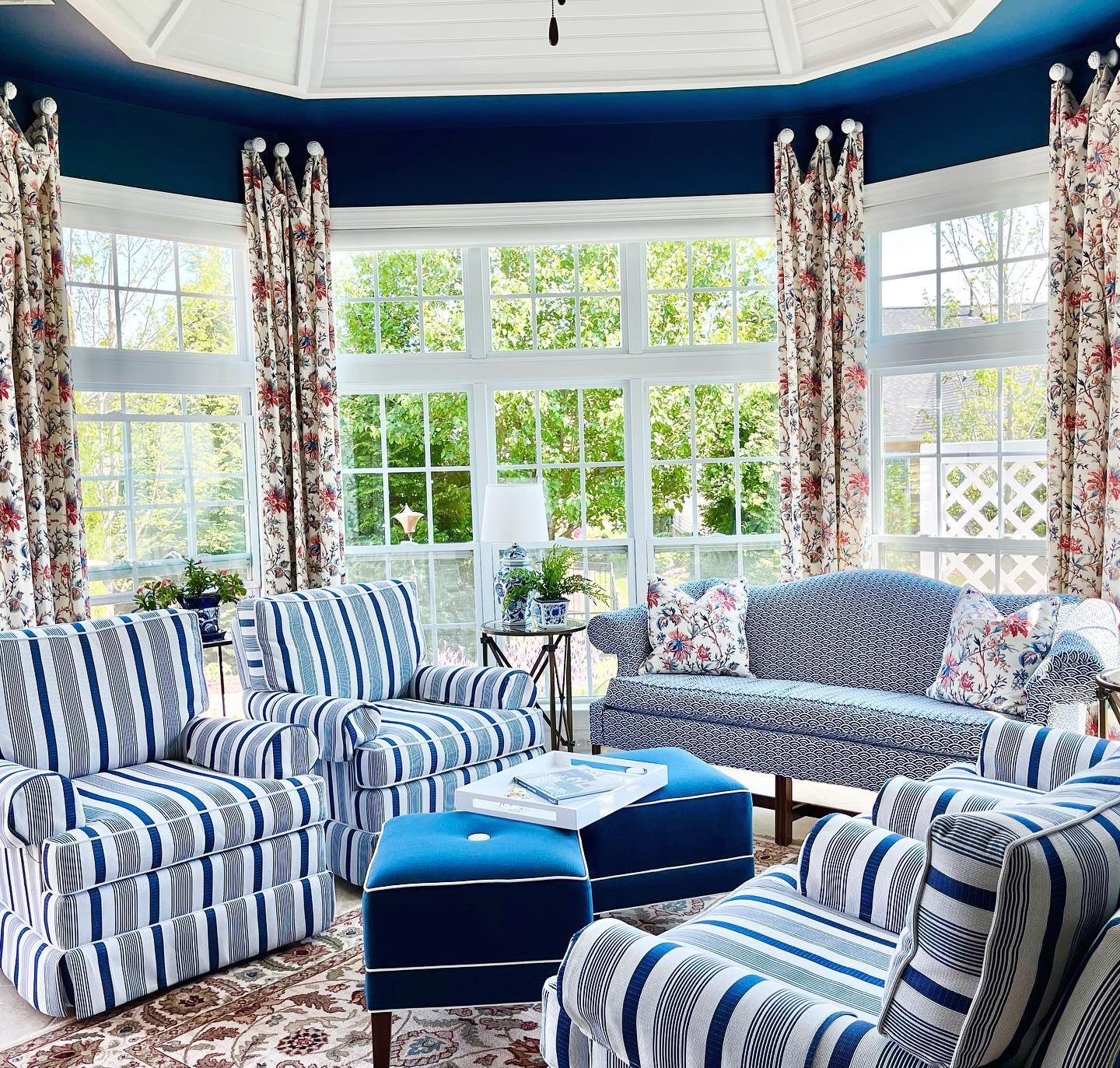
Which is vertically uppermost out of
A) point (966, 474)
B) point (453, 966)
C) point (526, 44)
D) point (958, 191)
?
point (526, 44)

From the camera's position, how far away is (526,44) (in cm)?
472

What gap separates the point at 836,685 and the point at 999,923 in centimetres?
319

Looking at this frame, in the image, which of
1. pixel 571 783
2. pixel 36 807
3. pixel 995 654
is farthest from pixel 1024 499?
pixel 36 807

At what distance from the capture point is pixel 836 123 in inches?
210

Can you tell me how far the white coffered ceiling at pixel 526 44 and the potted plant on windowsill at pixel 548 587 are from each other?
7.09 ft

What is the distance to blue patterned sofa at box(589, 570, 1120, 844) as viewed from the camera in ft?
12.6

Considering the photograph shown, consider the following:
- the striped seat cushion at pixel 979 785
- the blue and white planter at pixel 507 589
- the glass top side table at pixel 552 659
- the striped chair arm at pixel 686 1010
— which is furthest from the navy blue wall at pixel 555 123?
the striped chair arm at pixel 686 1010

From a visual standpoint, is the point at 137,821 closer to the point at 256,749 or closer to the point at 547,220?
the point at 256,749

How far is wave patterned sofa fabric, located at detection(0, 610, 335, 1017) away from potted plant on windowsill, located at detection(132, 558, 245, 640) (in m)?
0.98

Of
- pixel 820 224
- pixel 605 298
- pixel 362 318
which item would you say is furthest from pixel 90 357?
pixel 820 224

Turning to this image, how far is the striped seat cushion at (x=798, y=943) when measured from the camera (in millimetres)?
2008

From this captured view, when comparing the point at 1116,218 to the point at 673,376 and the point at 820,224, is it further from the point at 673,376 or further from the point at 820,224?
the point at 673,376

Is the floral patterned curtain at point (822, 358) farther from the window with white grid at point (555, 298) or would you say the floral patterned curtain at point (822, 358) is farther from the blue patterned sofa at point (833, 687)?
the window with white grid at point (555, 298)

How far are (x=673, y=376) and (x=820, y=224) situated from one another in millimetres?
1016
